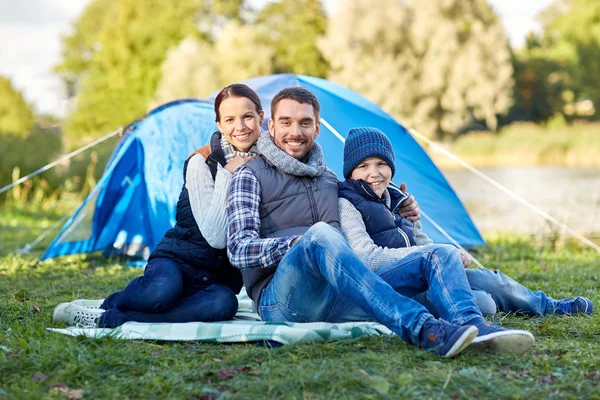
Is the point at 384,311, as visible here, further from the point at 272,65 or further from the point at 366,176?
the point at 272,65

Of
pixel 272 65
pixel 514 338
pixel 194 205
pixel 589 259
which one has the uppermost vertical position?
pixel 272 65

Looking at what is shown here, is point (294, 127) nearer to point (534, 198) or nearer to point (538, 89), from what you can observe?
point (534, 198)

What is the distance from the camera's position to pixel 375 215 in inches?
126

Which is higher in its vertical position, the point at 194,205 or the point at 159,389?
the point at 194,205

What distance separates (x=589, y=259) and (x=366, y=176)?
3.52 m

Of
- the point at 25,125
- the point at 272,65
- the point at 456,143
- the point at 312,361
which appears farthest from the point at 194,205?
the point at 272,65

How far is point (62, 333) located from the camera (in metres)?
3.10

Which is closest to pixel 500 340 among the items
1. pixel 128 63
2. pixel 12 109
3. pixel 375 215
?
pixel 375 215

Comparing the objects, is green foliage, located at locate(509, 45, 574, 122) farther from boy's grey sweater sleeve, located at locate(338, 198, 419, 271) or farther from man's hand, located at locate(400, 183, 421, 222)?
boy's grey sweater sleeve, located at locate(338, 198, 419, 271)

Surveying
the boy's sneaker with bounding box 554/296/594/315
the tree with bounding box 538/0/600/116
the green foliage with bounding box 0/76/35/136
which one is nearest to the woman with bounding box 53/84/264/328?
the boy's sneaker with bounding box 554/296/594/315

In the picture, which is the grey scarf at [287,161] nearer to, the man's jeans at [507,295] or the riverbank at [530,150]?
the man's jeans at [507,295]

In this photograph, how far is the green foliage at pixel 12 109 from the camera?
20703 millimetres

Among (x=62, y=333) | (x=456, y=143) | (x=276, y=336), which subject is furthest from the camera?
(x=456, y=143)

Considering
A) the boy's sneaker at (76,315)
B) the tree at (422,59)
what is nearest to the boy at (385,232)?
the boy's sneaker at (76,315)
